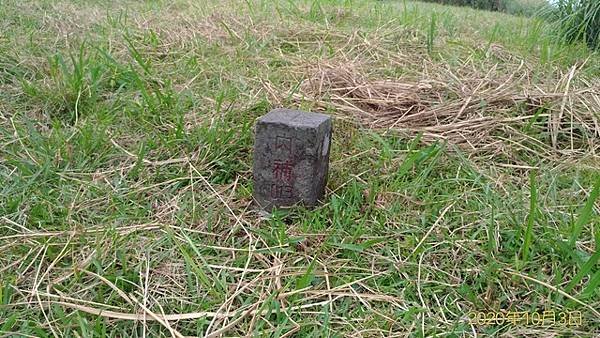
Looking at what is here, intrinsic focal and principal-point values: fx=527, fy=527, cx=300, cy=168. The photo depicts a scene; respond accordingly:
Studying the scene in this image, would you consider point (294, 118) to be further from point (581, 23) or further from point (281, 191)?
point (581, 23)

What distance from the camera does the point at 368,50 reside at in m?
2.61

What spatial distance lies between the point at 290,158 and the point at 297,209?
15 cm

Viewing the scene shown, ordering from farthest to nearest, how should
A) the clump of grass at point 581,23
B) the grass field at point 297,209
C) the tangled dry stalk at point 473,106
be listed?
1. the clump of grass at point 581,23
2. the tangled dry stalk at point 473,106
3. the grass field at point 297,209

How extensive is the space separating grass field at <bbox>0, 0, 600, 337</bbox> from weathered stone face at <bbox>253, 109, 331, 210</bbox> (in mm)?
52

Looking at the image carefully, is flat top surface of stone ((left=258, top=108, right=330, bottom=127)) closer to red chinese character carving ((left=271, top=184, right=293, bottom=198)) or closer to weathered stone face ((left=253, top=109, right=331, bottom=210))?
weathered stone face ((left=253, top=109, right=331, bottom=210))

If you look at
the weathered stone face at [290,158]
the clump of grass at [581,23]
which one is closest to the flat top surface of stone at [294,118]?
the weathered stone face at [290,158]

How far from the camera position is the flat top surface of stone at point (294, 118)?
56.2 inches

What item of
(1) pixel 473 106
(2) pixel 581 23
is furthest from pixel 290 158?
(2) pixel 581 23

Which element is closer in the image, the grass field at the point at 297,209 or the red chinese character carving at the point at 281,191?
the grass field at the point at 297,209

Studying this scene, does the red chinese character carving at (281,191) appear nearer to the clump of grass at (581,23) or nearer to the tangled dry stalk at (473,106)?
the tangled dry stalk at (473,106)

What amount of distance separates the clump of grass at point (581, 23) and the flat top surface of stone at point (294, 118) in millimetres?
2019

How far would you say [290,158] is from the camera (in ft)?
4.77

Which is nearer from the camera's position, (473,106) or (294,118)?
(294,118)

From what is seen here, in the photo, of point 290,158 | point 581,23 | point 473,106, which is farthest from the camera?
point 581,23
